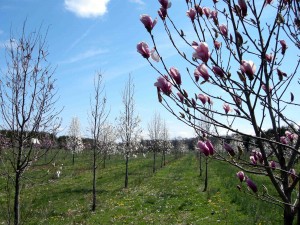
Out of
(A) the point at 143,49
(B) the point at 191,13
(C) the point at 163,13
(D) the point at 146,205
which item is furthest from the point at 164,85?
(D) the point at 146,205

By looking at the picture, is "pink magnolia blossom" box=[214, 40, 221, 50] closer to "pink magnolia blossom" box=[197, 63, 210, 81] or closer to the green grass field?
"pink magnolia blossom" box=[197, 63, 210, 81]

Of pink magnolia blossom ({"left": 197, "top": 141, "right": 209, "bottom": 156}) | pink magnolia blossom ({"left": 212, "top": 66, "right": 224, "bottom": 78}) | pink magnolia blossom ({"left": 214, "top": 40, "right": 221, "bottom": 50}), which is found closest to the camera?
pink magnolia blossom ({"left": 212, "top": 66, "right": 224, "bottom": 78})

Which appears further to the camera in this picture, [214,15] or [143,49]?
[214,15]

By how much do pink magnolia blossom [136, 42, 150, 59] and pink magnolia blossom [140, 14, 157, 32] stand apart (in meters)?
0.10

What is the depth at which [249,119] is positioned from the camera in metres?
2.19

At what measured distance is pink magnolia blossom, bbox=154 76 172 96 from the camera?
2068 mm

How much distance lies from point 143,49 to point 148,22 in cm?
18

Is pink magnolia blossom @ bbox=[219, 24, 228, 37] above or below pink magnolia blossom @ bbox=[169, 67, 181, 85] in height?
above

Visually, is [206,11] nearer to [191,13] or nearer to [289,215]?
[191,13]

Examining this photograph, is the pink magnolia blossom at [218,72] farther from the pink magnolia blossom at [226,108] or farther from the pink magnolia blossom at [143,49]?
the pink magnolia blossom at [226,108]

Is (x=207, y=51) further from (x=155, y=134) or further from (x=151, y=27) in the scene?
(x=155, y=134)

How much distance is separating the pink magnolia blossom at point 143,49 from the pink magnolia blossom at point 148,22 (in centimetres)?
10

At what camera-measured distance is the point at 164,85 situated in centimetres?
207

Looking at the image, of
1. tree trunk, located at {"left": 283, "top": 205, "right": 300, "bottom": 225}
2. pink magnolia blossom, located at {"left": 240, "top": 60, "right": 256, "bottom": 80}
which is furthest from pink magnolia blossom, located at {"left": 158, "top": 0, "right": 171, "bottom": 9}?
tree trunk, located at {"left": 283, "top": 205, "right": 300, "bottom": 225}
